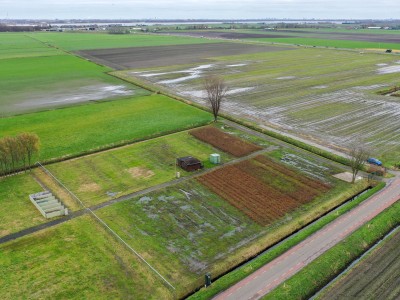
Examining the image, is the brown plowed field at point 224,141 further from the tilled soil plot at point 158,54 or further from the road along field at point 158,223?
the tilled soil plot at point 158,54

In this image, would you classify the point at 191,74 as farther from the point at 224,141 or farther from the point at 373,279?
the point at 373,279

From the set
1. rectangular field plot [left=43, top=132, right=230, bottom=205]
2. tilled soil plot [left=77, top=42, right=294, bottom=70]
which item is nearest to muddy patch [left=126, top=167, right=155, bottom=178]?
rectangular field plot [left=43, top=132, right=230, bottom=205]

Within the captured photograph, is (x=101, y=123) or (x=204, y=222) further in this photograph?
(x=101, y=123)

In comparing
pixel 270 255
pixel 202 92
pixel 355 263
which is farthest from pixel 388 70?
pixel 270 255

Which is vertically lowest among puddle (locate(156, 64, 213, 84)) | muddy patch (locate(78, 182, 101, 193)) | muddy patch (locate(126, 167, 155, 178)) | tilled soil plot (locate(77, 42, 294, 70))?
muddy patch (locate(78, 182, 101, 193))

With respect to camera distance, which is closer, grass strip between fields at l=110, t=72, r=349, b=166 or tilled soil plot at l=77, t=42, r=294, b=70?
grass strip between fields at l=110, t=72, r=349, b=166

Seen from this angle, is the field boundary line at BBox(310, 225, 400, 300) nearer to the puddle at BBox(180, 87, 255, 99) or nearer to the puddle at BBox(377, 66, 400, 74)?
the puddle at BBox(180, 87, 255, 99)
